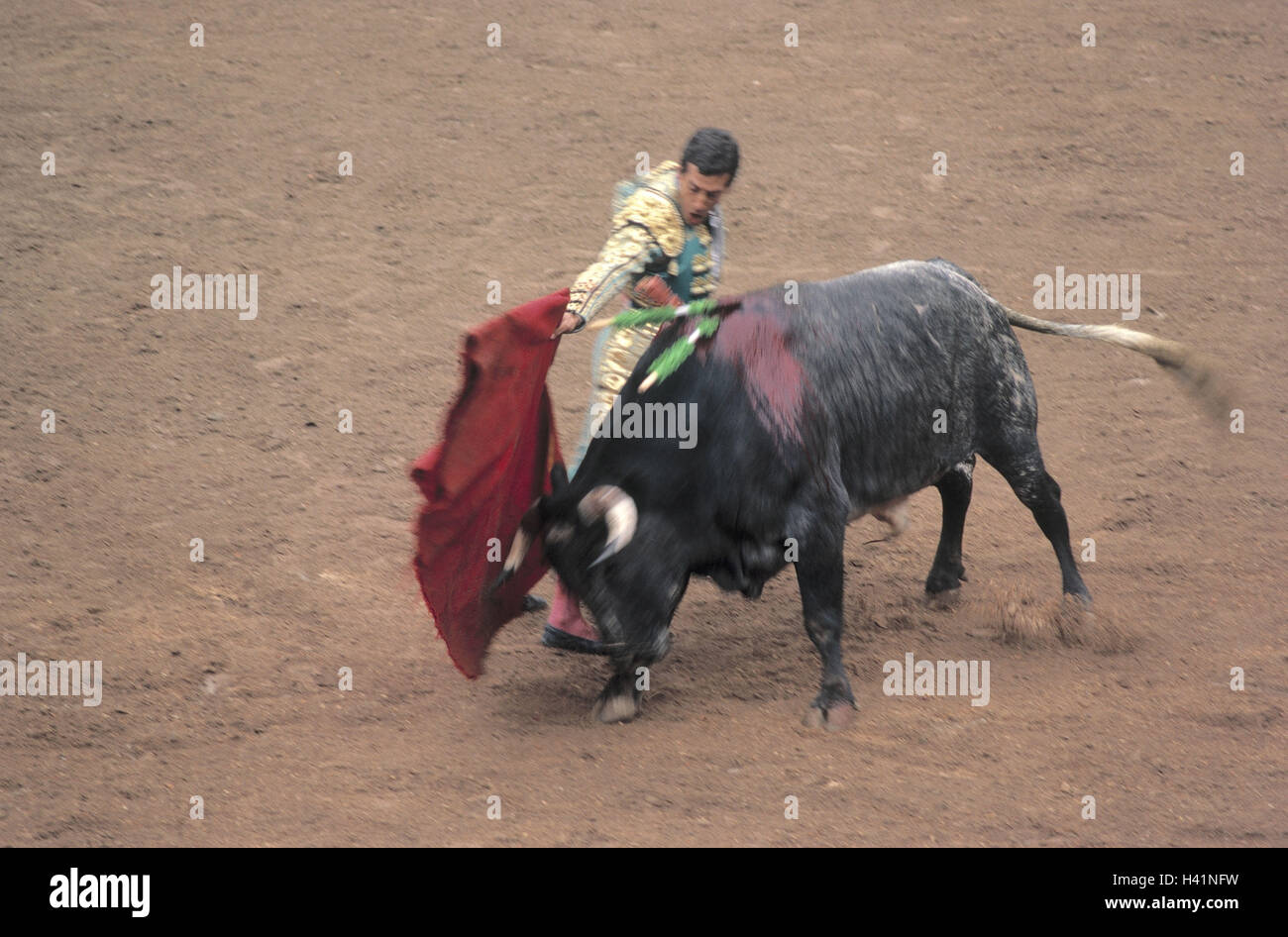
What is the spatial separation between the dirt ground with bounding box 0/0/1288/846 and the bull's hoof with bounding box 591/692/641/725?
0.12 metres

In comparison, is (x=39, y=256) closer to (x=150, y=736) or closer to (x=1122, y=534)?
(x=150, y=736)

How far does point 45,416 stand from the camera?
8.38 metres

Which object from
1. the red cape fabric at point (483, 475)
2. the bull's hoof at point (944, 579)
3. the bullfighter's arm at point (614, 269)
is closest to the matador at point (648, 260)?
the bullfighter's arm at point (614, 269)

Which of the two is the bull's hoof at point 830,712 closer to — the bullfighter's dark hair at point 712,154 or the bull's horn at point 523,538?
the bull's horn at point 523,538

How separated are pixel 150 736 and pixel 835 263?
6.35 m

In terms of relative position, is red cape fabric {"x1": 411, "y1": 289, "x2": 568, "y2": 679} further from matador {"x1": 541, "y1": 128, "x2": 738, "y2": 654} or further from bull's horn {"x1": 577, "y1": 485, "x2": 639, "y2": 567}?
bull's horn {"x1": 577, "y1": 485, "x2": 639, "y2": 567}

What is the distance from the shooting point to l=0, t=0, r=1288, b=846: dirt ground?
5531mm

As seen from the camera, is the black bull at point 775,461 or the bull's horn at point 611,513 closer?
the bull's horn at point 611,513

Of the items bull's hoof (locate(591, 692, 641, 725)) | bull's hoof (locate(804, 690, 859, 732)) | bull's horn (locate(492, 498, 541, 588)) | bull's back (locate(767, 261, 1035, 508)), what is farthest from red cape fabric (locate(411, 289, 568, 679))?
bull's hoof (locate(804, 690, 859, 732))

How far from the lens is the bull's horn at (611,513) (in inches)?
216

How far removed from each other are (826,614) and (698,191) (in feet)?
5.98

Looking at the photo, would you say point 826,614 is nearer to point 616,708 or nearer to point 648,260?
point 616,708

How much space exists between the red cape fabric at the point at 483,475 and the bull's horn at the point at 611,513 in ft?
1.45

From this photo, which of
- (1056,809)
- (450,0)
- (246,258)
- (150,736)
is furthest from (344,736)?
(450,0)
